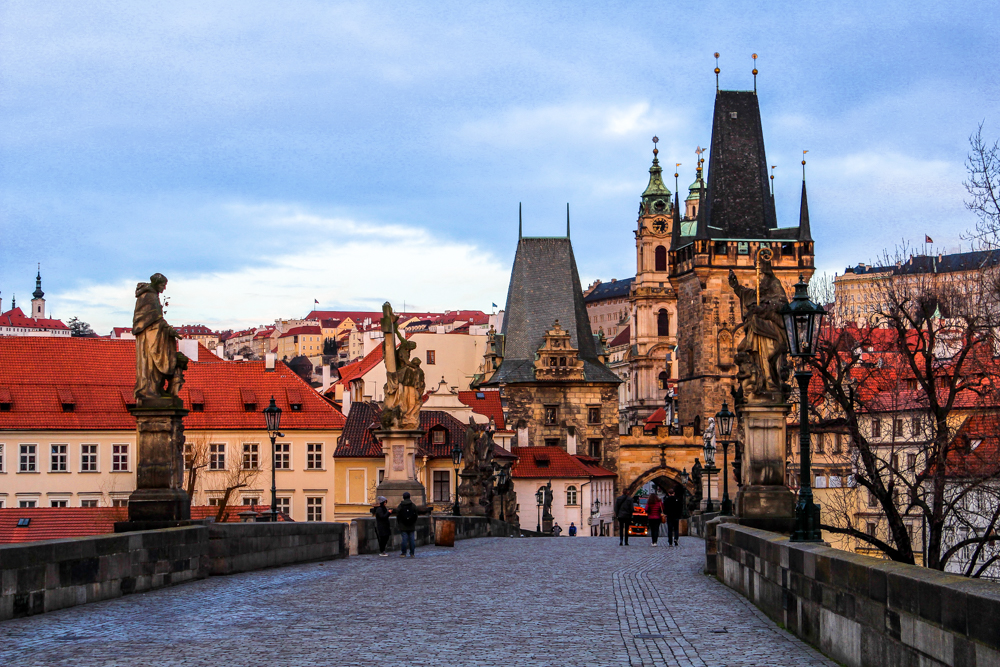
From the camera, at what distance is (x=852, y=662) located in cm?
841

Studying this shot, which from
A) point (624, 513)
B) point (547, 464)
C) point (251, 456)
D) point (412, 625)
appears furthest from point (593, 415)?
point (412, 625)

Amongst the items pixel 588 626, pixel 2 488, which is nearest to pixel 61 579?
pixel 588 626

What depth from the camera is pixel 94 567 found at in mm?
11969

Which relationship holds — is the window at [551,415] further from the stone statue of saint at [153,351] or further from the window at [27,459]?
the stone statue of saint at [153,351]

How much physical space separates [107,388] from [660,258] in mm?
103868

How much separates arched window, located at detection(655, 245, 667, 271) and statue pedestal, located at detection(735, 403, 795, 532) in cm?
13600

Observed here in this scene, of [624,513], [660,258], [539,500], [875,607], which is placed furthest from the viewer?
[660,258]

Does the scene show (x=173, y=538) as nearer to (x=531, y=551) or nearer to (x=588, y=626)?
(x=588, y=626)

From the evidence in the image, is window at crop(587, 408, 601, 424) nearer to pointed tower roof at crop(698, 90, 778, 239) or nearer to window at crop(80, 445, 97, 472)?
pointed tower roof at crop(698, 90, 778, 239)

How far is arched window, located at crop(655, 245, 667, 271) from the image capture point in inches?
6009

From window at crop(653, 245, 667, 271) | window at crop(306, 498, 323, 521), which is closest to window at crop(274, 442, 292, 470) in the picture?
window at crop(306, 498, 323, 521)

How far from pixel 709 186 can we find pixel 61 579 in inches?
3094

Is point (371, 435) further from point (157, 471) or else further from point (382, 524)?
point (157, 471)

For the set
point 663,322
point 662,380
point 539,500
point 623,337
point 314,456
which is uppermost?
point 623,337
